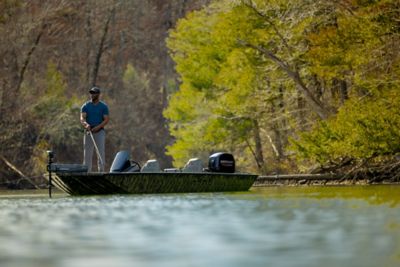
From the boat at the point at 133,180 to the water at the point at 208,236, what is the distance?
26.1ft

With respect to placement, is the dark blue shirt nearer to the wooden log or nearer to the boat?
the boat

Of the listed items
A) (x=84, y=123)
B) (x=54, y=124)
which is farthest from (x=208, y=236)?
Result: (x=54, y=124)

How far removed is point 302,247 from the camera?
9305mm

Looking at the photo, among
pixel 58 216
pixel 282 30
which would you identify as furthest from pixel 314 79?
pixel 58 216

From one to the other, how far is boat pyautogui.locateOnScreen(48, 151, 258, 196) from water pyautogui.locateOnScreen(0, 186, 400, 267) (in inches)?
313

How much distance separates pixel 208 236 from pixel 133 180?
13.8 metres

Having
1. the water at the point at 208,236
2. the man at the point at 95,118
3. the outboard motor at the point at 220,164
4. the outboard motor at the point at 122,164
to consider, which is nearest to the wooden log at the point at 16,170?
the outboard motor at the point at 220,164

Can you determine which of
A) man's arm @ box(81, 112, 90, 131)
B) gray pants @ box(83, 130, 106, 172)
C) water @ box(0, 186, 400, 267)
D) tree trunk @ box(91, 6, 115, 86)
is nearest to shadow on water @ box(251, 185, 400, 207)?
water @ box(0, 186, 400, 267)

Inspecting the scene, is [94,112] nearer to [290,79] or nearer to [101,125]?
[101,125]

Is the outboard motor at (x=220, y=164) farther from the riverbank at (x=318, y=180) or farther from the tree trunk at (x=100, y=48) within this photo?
the tree trunk at (x=100, y=48)

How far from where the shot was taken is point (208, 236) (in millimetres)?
10516

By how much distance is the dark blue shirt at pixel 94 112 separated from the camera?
24859 mm

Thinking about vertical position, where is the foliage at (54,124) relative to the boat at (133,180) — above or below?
above

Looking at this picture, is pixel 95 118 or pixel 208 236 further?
pixel 95 118
